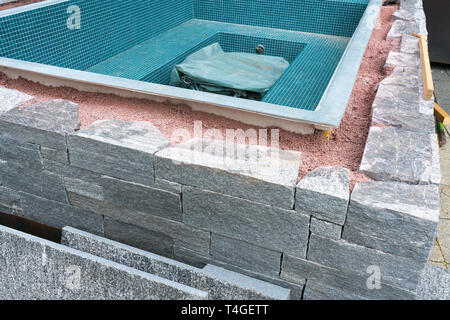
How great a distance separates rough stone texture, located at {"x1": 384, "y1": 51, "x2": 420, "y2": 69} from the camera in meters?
2.88

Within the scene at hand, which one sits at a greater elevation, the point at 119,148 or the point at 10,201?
the point at 119,148

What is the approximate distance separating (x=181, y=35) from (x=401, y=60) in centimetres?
277

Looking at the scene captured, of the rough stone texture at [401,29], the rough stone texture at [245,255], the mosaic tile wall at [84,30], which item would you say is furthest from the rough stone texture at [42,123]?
the rough stone texture at [401,29]

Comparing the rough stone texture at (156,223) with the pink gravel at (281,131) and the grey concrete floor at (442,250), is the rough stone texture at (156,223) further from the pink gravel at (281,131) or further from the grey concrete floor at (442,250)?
the grey concrete floor at (442,250)

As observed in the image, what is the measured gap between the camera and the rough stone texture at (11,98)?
238 cm

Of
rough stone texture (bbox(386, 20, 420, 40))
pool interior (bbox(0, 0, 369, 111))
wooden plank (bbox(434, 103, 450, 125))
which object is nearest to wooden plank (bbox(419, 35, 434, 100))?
rough stone texture (bbox(386, 20, 420, 40))

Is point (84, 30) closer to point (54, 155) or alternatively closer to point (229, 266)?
point (54, 155)

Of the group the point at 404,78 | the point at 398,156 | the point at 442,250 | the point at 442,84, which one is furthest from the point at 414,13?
the point at 398,156

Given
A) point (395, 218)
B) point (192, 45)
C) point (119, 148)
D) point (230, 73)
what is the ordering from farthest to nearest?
point (192, 45) < point (230, 73) < point (119, 148) < point (395, 218)

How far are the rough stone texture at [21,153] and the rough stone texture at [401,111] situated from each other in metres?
1.96

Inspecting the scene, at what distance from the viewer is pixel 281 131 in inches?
83.4

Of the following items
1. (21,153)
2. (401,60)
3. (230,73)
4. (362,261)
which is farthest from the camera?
(230,73)

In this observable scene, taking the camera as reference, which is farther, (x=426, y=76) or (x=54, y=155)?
(x=426, y=76)

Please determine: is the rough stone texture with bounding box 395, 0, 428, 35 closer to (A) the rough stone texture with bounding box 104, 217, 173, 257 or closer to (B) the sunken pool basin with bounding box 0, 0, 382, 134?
(B) the sunken pool basin with bounding box 0, 0, 382, 134
